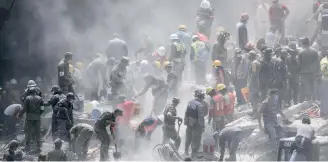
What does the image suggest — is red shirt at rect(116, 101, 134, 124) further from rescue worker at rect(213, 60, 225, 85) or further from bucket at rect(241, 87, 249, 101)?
bucket at rect(241, 87, 249, 101)

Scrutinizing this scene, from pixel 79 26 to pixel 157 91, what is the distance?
29.0ft

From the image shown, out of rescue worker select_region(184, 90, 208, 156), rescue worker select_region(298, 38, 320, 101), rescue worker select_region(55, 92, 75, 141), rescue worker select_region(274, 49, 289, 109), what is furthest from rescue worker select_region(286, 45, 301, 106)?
rescue worker select_region(55, 92, 75, 141)

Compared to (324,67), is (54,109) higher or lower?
lower

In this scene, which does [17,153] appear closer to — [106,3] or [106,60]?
[106,60]

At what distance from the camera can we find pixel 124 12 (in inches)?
1189

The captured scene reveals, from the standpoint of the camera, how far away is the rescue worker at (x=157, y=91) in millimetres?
20516

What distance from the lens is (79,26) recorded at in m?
28.5

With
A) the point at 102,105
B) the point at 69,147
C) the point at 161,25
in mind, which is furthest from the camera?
the point at 161,25

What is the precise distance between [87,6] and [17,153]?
42.6ft

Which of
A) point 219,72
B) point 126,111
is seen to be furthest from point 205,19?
point 126,111

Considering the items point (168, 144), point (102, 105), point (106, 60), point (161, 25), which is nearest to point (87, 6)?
point (161, 25)

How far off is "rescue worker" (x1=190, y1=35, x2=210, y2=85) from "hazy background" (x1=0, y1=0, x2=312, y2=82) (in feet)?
21.1

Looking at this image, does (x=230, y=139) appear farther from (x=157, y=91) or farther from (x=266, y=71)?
(x=157, y=91)

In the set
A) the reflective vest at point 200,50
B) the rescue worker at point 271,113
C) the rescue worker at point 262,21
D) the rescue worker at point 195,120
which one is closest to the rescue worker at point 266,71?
the rescue worker at point 271,113
